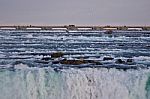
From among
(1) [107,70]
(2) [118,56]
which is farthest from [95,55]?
(1) [107,70]

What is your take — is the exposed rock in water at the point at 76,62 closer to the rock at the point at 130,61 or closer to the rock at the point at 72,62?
the rock at the point at 72,62

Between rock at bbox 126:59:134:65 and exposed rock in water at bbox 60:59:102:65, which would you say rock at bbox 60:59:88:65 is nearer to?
exposed rock in water at bbox 60:59:102:65

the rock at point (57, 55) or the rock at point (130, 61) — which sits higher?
the rock at point (57, 55)

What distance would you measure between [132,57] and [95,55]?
2.42m

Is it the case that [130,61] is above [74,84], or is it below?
above

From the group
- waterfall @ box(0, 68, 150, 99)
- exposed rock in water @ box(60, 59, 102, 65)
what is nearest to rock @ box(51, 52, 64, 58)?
exposed rock in water @ box(60, 59, 102, 65)

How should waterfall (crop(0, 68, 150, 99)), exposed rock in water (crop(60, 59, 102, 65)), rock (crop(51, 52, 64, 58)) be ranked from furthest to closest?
rock (crop(51, 52, 64, 58)) → exposed rock in water (crop(60, 59, 102, 65)) → waterfall (crop(0, 68, 150, 99))

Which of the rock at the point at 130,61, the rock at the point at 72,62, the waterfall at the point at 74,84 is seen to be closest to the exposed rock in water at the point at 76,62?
→ the rock at the point at 72,62

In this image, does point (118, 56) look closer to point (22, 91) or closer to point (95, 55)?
point (95, 55)

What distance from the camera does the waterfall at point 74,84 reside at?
82.4ft

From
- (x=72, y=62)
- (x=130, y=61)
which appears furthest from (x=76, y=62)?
(x=130, y=61)

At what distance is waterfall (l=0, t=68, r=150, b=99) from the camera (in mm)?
25125

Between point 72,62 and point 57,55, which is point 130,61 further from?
point 57,55

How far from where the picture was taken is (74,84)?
25.3m
